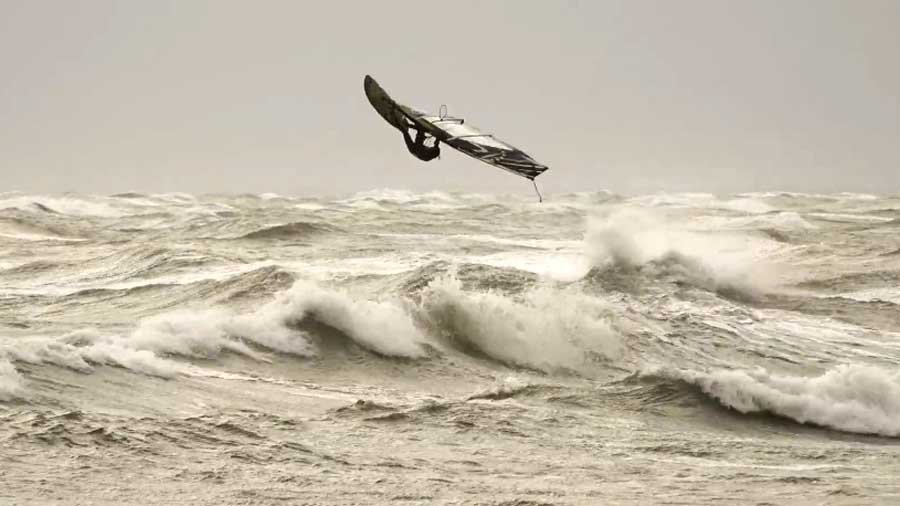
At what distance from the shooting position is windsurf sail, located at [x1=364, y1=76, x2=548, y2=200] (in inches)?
415

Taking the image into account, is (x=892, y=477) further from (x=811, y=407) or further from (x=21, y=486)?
(x=21, y=486)

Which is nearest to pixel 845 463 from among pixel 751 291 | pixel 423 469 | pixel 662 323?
pixel 423 469

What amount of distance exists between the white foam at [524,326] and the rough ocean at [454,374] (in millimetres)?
44

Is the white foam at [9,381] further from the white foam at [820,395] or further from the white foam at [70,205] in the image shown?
the white foam at [70,205]

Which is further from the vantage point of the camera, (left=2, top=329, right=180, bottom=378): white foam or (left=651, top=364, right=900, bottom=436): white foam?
(left=651, top=364, right=900, bottom=436): white foam

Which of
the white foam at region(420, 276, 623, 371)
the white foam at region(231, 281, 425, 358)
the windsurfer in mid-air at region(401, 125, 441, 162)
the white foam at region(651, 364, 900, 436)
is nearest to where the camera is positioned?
the windsurfer in mid-air at region(401, 125, 441, 162)

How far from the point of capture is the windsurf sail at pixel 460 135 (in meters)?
10.5

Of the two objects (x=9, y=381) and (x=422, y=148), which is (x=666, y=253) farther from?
(x=9, y=381)

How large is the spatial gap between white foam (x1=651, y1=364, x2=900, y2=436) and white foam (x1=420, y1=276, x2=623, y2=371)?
219 centimetres

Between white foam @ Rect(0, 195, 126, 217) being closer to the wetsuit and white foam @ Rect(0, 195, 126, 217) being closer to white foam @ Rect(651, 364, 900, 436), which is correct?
the wetsuit

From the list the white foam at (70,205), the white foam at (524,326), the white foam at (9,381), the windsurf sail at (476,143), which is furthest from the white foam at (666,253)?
the white foam at (70,205)

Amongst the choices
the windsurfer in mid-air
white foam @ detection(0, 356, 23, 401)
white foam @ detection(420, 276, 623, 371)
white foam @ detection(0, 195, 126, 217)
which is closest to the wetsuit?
the windsurfer in mid-air

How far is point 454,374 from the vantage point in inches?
578

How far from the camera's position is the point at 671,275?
2189 cm
